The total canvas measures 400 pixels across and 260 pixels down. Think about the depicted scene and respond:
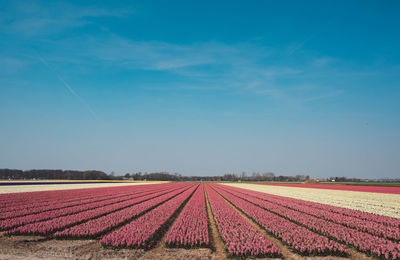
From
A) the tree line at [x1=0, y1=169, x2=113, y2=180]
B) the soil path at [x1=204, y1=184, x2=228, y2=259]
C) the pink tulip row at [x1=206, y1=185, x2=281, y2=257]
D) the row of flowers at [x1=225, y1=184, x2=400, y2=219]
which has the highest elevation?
the pink tulip row at [x1=206, y1=185, x2=281, y2=257]

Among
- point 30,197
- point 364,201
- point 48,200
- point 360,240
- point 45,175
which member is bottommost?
point 45,175

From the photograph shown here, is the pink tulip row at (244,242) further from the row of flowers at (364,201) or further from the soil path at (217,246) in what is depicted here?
the row of flowers at (364,201)

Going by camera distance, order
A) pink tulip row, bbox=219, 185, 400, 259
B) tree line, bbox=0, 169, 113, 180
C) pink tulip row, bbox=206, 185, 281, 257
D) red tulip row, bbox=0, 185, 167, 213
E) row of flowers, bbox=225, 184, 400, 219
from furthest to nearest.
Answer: tree line, bbox=0, 169, 113, 180
row of flowers, bbox=225, 184, 400, 219
red tulip row, bbox=0, 185, 167, 213
pink tulip row, bbox=206, 185, 281, 257
pink tulip row, bbox=219, 185, 400, 259

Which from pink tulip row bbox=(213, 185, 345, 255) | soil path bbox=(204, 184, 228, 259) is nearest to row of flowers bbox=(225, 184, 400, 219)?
pink tulip row bbox=(213, 185, 345, 255)

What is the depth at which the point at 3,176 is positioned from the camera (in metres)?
128

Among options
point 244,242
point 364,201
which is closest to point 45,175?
point 364,201

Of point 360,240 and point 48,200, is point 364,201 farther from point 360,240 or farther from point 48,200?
point 48,200

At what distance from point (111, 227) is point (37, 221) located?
4909 mm

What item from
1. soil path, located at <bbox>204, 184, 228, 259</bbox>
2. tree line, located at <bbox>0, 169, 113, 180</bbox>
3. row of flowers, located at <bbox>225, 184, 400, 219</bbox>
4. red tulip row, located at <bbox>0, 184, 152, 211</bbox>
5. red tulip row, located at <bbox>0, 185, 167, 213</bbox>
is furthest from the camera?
tree line, located at <bbox>0, 169, 113, 180</bbox>

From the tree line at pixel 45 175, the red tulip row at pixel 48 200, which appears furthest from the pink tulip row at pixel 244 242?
the tree line at pixel 45 175

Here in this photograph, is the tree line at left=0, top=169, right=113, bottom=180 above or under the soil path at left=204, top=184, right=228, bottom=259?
under

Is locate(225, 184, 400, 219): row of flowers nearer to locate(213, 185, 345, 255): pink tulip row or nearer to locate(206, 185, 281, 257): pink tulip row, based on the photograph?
locate(213, 185, 345, 255): pink tulip row

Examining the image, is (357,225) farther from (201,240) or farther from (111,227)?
(111,227)

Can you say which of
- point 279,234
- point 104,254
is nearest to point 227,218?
point 279,234
